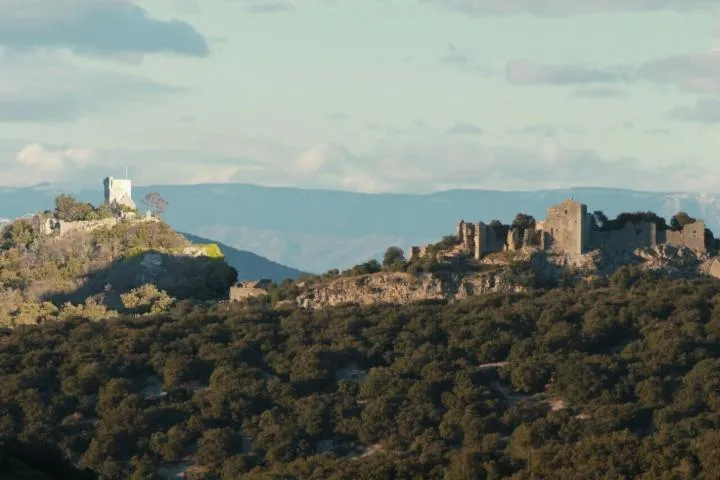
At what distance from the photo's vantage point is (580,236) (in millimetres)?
76188

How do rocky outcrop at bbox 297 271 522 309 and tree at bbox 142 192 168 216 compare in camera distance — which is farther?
tree at bbox 142 192 168 216

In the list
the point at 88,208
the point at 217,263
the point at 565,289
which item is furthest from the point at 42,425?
the point at 88,208

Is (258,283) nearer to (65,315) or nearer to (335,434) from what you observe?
(65,315)

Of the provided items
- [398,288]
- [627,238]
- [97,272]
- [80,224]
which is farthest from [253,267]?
[627,238]

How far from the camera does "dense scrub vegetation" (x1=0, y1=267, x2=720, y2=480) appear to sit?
56219 millimetres

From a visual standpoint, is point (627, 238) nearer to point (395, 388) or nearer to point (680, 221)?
point (680, 221)

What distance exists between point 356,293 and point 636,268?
10017 millimetres

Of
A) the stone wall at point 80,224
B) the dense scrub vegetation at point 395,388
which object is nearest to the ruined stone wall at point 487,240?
the dense scrub vegetation at point 395,388

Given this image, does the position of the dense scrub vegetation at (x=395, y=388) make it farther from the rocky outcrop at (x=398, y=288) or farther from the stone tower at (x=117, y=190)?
the stone tower at (x=117, y=190)

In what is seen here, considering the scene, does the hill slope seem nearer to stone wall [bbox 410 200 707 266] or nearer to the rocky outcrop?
the rocky outcrop

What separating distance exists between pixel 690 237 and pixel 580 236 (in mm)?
4212

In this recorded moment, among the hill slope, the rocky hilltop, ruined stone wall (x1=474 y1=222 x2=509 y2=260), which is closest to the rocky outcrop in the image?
the rocky hilltop

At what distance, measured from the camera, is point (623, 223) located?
78375 mm

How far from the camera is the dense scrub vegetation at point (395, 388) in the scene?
184ft
